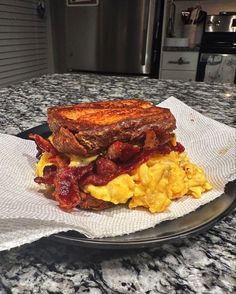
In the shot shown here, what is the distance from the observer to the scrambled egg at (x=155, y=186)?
15.6 inches

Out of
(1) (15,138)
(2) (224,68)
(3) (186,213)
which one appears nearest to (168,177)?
(3) (186,213)

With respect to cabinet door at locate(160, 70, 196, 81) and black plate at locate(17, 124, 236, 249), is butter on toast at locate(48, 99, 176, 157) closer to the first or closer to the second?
black plate at locate(17, 124, 236, 249)

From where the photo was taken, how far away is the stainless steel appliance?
2.65 meters

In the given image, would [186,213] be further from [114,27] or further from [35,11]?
[35,11]

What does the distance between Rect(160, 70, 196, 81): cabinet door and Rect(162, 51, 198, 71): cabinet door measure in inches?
1.3

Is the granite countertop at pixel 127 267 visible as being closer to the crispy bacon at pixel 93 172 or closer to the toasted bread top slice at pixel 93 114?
the crispy bacon at pixel 93 172

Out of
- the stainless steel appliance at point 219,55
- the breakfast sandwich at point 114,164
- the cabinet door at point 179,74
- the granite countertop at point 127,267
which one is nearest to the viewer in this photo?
the granite countertop at point 127,267

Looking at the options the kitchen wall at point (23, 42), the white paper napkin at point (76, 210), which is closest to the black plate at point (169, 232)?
the white paper napkin at point (76, 210)

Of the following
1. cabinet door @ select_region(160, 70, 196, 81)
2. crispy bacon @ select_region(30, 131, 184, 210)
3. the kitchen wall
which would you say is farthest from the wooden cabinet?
crispy bacon @ select_region(30, 131, 184, 210)

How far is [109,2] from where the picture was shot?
2.78 m

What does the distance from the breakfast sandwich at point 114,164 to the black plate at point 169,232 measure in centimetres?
4

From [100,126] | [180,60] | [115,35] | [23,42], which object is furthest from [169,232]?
[23,42]

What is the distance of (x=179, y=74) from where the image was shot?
2.81 m

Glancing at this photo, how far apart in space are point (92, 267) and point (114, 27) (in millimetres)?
2860
